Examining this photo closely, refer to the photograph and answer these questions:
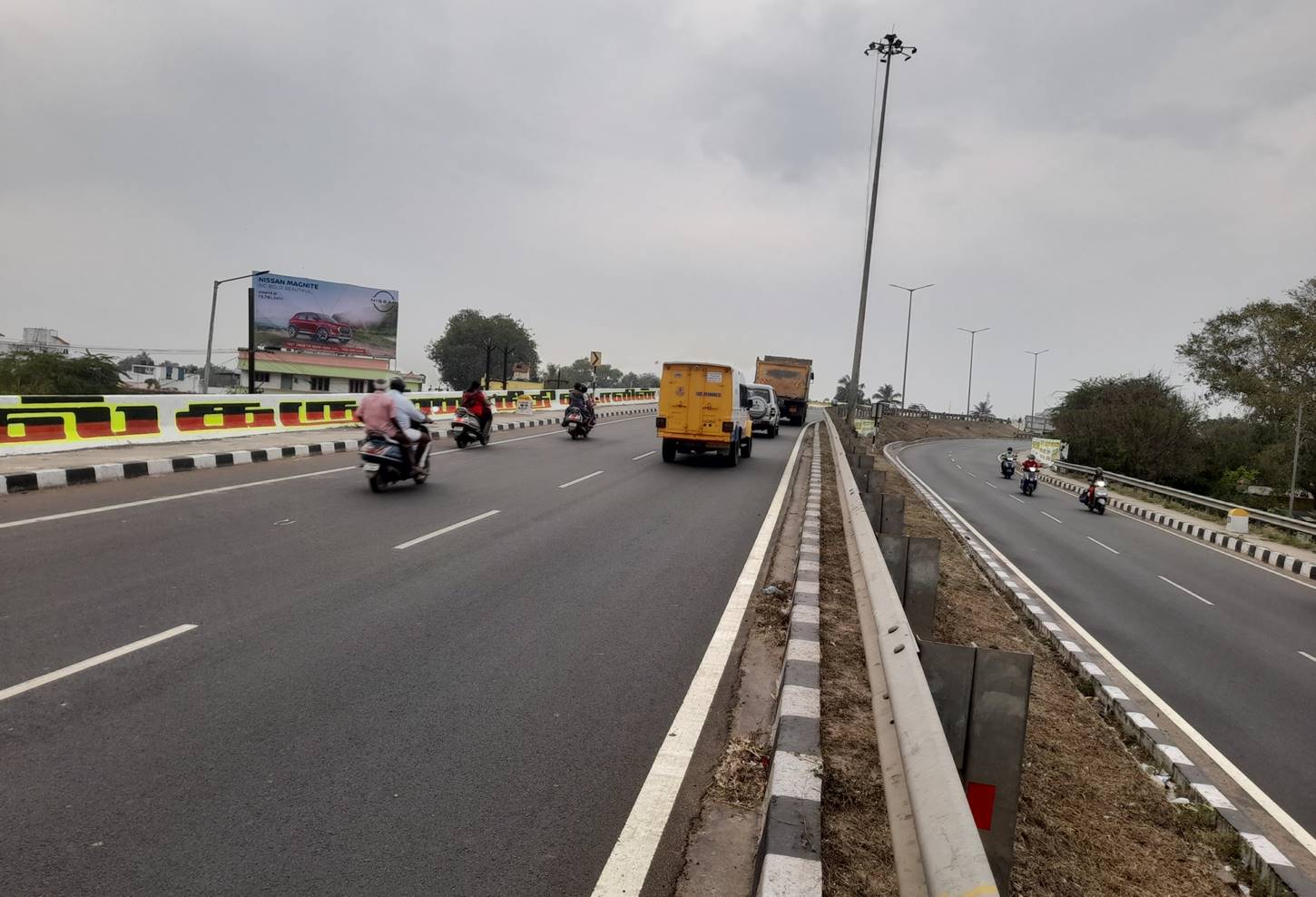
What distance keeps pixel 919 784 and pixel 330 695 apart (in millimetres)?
3534

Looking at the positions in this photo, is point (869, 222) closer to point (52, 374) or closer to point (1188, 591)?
point (1188, 591)

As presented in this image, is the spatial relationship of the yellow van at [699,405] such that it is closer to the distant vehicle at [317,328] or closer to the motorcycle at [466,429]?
the motorcycle at [466,429]

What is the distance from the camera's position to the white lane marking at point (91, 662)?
4.35 m

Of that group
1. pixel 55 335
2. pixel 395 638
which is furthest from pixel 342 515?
pixel 55 335

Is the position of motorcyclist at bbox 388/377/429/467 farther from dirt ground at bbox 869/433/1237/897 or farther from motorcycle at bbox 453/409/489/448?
dirt ground at bbox 869/433/1237/897

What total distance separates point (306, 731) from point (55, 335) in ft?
349

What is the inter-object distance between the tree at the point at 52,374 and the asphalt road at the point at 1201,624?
53.3m

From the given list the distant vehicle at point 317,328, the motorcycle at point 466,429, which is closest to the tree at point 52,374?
the distant vehicle at point 317,328

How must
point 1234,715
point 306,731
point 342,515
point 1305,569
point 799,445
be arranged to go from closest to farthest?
1. point 306,731
2. point 1234,715
3. point 342,515
4. point 1305,569
5. point 799,445

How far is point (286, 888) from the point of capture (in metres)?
2.85

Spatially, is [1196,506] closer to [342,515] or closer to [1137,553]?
[1137,553]

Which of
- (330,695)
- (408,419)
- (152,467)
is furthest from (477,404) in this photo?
(330,695)

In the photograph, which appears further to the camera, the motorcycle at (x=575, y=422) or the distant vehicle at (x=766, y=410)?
the distant vehicle at (x=766, y=410)

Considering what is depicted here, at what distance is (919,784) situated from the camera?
220cm
